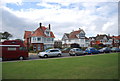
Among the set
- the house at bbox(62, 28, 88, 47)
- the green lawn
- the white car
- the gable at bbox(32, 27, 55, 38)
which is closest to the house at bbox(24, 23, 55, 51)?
the gable at bbox(32, 27, 55, 38)

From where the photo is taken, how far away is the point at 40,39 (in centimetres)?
4344

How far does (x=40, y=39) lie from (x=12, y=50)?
25216 mm

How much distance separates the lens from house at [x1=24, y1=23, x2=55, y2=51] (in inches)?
1682

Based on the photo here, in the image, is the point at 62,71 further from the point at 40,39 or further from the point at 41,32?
the point at 41,32

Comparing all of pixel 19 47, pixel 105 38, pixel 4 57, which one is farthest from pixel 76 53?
pixel 105 38

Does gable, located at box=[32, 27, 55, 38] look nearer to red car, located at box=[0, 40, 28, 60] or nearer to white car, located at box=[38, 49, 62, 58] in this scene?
white car, located at box=[38, 49, 62, 58]

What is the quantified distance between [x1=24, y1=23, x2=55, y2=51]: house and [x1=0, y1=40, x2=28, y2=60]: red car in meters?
23.1

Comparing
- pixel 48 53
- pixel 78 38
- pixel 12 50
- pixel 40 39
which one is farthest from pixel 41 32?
pixel 12 50

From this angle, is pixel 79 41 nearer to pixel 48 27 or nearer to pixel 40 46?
pixel 48 27

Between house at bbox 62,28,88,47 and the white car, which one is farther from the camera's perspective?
house at bbox 62,28,88,47

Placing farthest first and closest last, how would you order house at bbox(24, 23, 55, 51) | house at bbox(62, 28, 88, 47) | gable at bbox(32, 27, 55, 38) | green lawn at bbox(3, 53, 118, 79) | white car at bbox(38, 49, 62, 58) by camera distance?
house at bbox(62, 28, 88, 47) < gable at bbox(32, 27, 55, 38) < house at bbox(24, 23, 55, 51) < white car at bbox(38, 49, 62, 58) < green lawn at bbox(3, 53, 118, 79)

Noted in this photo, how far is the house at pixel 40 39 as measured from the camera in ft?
140

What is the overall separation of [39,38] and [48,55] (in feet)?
71.1

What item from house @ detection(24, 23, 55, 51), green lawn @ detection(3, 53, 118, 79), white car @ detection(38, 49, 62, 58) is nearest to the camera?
green lawn @ detection(3, 53, 118, 79)
